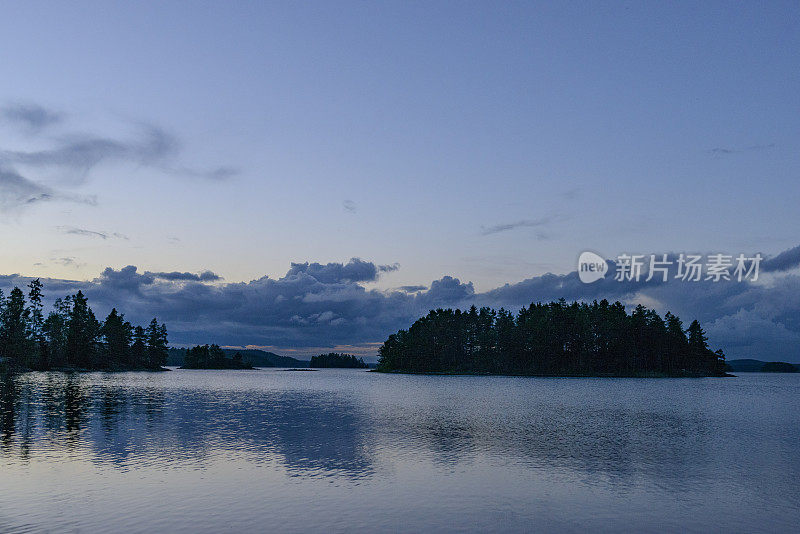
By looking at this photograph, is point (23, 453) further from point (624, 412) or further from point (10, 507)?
point (624, 412)

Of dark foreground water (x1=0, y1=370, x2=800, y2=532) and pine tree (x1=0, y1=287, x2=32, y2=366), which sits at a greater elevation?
pine tree (x1=0, y1=287, x2=32, y2=366)

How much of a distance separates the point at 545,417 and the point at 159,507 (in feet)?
174

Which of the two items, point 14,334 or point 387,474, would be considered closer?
point 387,474

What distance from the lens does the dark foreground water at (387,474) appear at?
2577cm

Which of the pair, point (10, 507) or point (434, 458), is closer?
point (10, 507)

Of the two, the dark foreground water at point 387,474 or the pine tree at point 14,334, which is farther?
the pine tree at point 14,334

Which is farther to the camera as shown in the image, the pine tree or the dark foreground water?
the pine tree

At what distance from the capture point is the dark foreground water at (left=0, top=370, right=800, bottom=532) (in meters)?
25.8

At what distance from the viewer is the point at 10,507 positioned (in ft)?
86.5

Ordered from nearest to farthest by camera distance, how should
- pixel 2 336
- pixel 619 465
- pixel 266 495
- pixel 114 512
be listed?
pixel 114 512 < pixel 266 495 < pixel 619 465 < pixel 2 336

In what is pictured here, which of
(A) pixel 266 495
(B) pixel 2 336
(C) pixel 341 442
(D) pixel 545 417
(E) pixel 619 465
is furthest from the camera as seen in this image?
(B) pixel 2 336

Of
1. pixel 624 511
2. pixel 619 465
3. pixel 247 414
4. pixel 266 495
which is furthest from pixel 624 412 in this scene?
pixel 266 495

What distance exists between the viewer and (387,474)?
35438 mm

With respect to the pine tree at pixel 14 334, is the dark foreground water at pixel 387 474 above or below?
below
